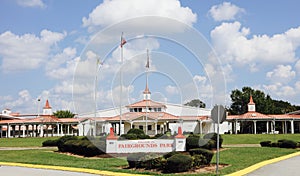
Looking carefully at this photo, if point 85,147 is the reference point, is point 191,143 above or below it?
above

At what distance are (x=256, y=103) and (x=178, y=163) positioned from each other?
78.2 meters

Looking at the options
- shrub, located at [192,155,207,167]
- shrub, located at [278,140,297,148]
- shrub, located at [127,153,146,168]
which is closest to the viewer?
shrub, located at [192,155,207,167]

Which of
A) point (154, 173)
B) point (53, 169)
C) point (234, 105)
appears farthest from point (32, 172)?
point (234, 105)

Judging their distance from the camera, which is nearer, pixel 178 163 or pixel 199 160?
pixel 178 163

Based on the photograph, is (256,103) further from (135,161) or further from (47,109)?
(135,161)

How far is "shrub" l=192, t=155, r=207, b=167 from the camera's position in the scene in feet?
57.9

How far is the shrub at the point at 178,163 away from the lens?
651 inches

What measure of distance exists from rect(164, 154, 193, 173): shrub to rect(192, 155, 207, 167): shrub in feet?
2.39

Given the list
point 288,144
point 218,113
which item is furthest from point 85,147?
point 288,144

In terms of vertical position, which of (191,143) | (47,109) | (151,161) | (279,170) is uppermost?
(47,109)

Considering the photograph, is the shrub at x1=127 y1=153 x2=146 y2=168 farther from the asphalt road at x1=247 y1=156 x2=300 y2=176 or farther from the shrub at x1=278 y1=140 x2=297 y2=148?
the shrub at x1=278 y1=140 x2=297 y2=148

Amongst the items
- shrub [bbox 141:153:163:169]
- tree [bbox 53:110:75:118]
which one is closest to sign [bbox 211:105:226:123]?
shrub [bbox 141:153:163:169]

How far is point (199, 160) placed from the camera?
58.4ft

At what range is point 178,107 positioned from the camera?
70500mm
